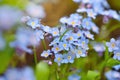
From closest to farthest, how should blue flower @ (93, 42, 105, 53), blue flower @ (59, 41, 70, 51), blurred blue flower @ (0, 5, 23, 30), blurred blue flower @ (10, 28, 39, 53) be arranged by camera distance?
blurred blue flower @ (0, 5, 23, 30), blurred blue flower @ (10, 28, 39, 53), blue flower @ (59, 41, 70, 51), blue flower @ (93, 42, 105, 53)

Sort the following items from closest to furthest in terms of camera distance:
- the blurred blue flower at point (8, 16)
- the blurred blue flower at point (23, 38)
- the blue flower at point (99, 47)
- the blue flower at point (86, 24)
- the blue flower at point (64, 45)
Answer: the blurred blue flower at point (8, 16)
the blurred blue flower at point (23, 38)
the blue flower at point (64, 45)
the blue flower at point (86, 24)
the blue flower at point (99, 47)

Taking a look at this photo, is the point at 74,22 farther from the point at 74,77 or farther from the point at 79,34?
the point at 74,77

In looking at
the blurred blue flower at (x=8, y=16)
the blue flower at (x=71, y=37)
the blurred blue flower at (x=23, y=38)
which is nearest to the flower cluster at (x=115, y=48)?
the blue flower at (x=71, y=37)

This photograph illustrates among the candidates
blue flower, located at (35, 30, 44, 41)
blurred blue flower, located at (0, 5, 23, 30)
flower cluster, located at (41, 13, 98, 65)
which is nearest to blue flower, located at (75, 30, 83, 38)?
flower cluster, located at (41, 13, 98, 65)

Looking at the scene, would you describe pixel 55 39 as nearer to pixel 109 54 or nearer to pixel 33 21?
pixel 33 21

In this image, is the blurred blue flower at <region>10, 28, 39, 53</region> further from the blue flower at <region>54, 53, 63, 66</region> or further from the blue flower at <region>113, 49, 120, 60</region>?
the blue flower at <region>113, 49, 120, 60</region>

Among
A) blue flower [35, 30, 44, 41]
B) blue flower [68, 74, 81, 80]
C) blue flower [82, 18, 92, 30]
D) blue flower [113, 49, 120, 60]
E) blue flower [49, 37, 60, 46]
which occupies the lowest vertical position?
blue flower [68, 74, 81, 80]

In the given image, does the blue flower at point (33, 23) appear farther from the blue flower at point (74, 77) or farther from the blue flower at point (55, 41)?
the blue flower at point (74, 77)

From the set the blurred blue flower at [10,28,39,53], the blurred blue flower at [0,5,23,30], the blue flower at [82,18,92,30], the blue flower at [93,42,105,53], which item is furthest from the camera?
the blue flower at [93,42,105,53]
